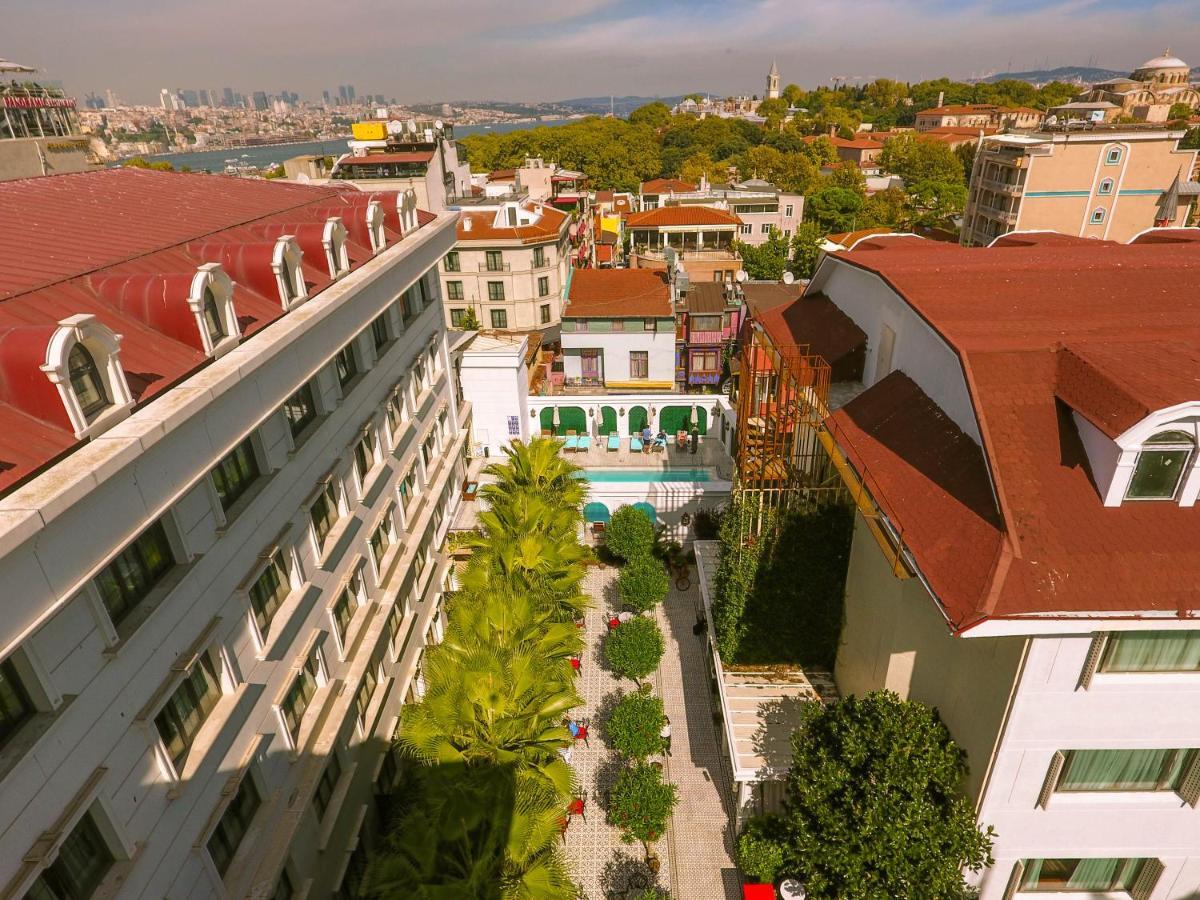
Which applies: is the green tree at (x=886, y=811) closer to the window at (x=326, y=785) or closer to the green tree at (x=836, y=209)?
the window at (x=326, y=785)

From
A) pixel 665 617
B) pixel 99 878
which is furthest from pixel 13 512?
pixel 665 617

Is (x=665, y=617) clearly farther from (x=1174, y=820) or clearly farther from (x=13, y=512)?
(x=13, y=512)

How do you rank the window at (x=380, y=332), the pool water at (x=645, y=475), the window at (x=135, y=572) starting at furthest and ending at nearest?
the pool water at (x=645, y=475) < the window at (x=380, y=332) < the window at (x=135, y=572)

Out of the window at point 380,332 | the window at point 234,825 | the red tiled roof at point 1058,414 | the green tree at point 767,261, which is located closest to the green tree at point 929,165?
the green tree at point 767,261

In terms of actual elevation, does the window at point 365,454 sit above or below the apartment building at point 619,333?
above

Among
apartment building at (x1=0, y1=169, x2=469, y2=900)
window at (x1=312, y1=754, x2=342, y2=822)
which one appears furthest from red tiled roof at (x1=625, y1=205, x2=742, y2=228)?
window at (x1=312, y1=754, x2=342, y2=822)

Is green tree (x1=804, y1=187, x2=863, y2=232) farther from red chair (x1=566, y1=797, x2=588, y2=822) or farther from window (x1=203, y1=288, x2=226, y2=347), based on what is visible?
window (x1=203, y1=288, x2=226, y2=347)

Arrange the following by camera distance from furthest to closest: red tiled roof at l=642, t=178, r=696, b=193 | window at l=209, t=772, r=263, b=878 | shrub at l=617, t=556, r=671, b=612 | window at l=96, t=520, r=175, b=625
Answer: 1. red tiled roof at l=642, t=178, r=696, b=193
2. shrub at l=617, t=556, r=671, b=612
3. window at l=209, t=772, r=263, b=878
4. window at l=96, t=520, r=175, b=625

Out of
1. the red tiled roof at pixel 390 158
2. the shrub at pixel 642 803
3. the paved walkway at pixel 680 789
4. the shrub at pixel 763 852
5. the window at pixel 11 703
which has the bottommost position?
the paved walkway at pixel 680 789
